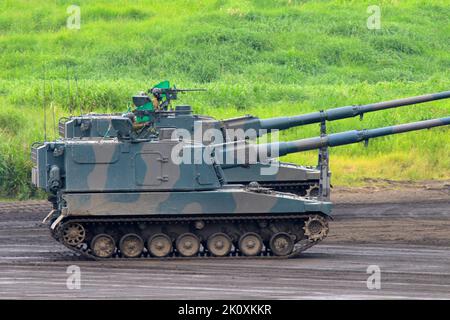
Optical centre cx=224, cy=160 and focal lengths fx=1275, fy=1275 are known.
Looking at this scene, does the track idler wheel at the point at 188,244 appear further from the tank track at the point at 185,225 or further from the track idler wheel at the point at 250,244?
the track idler wheel at the point at 250,244

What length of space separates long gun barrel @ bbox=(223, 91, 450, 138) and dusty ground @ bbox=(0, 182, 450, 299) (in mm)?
2312

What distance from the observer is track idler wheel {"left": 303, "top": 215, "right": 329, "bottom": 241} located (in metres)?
22.6

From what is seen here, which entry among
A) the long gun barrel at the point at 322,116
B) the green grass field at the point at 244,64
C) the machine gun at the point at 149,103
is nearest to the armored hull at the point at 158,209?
the machine gun at the point at 149,103

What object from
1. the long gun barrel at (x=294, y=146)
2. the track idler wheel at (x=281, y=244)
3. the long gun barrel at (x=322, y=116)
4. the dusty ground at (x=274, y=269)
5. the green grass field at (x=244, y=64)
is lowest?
the dusty ground at (x=274, y=269)

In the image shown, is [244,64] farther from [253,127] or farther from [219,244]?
[219,244]

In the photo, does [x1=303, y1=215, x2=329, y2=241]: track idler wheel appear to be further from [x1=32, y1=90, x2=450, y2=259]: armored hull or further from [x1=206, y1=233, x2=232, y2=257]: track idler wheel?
[x1=206, y1=233, x2=232, y2=257]: track idler wheel

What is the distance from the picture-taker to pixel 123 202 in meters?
22.4

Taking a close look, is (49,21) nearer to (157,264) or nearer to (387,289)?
(157,264)

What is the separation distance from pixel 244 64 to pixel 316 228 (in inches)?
981

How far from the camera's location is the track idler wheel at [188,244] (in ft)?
74.3

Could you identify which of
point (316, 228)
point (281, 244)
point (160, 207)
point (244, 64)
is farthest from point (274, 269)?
point (244, 64)

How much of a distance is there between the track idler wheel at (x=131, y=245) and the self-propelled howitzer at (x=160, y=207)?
2 centimetres

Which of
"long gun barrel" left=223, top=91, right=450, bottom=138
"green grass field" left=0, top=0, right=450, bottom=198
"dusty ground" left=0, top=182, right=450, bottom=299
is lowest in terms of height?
"dusty ground" left=0, top=182, right=450, bottom=299

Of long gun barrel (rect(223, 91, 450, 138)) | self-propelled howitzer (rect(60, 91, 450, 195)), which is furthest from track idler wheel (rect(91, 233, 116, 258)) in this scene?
long gun barrel (rect(223, 91, 450, 138))
